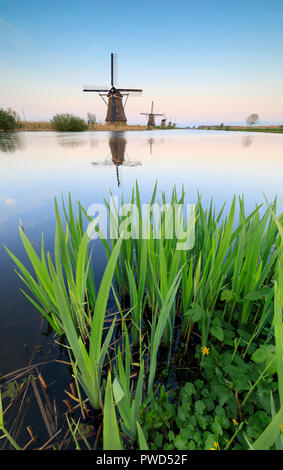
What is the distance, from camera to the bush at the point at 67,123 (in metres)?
22.4

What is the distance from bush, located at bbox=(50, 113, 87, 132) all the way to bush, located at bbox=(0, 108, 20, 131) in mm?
3963

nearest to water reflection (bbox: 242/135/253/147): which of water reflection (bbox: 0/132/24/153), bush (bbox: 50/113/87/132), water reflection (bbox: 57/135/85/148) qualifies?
water reflection (bbox: 57/135/85/148)

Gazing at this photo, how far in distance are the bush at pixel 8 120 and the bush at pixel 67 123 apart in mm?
3963

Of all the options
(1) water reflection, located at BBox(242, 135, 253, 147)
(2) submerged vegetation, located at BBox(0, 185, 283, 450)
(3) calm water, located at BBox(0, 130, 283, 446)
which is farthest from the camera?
(1) water reflection, located at BBox(242, 135, 253, 147)

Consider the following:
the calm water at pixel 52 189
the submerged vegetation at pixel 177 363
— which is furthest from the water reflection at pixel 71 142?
the submerged vegetation at pixel 177 363

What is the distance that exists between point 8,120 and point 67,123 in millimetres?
6200

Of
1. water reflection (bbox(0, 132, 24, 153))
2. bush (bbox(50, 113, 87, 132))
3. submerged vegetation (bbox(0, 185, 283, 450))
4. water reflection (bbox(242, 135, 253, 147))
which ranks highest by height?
bush (bbox(50, 113, 87, 132))

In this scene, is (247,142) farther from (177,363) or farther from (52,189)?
(177,363)

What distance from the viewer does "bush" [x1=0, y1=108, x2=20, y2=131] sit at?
700 inches

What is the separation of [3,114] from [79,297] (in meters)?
23.6

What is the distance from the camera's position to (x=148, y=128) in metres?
35.9

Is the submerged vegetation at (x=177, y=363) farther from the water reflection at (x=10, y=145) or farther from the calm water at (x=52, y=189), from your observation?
the water reflection at (x=10, y=145)

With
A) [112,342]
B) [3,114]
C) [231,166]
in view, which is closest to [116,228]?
[112,342]

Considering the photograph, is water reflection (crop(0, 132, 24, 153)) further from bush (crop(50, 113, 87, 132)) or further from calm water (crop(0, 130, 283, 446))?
bush (crop(50, 113, 87, 132))
